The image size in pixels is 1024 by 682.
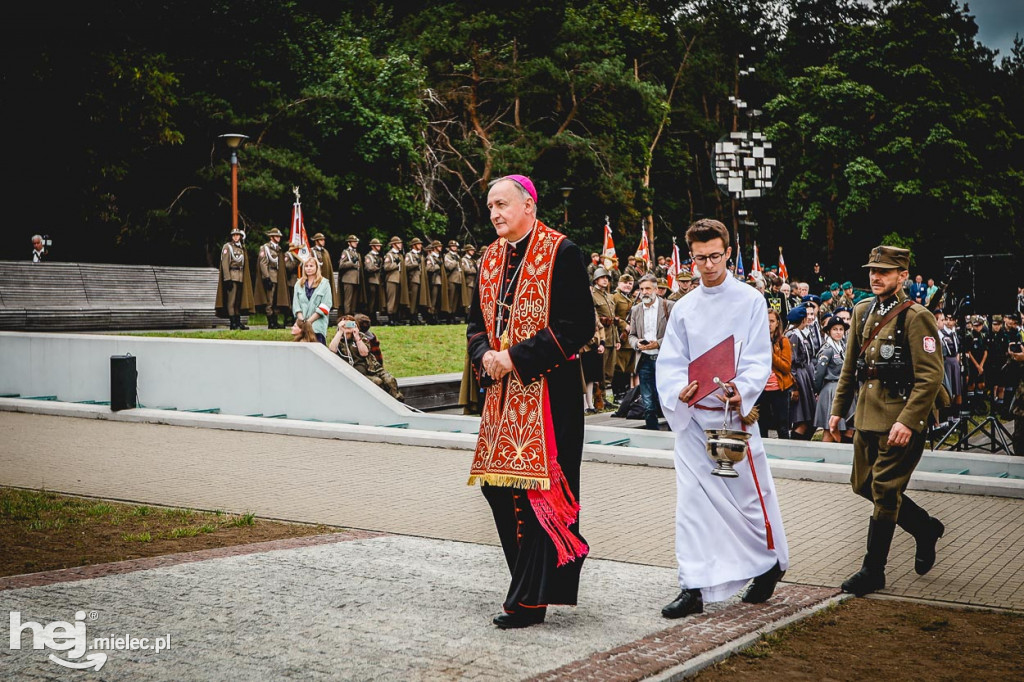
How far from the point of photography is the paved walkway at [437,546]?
16.9 ft

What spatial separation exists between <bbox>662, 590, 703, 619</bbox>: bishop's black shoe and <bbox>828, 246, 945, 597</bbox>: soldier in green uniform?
1.08 m

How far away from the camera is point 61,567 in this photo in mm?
6672

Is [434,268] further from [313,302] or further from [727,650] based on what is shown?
[727,650]

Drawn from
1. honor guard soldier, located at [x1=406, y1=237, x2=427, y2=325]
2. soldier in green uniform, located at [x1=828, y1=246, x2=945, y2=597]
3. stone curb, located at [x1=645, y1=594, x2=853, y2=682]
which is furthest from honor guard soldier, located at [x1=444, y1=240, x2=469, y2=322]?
stone curb, located at [x1=645, y1=594, x2=853, y2=682]

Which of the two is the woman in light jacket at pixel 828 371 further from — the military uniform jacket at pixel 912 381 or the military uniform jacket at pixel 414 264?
the military uniform jacket at pixel 414 264

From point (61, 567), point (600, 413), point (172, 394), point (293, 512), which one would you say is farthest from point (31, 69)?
point (61, 567)

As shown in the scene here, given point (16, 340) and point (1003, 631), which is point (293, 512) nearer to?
point (1003, 631)

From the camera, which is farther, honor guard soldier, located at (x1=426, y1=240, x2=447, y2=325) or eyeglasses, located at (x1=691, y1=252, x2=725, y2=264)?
honor guard soldier, located at (x1=426, y1=240, x2=447, y2=325)

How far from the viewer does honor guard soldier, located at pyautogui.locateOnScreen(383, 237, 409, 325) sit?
26203mm

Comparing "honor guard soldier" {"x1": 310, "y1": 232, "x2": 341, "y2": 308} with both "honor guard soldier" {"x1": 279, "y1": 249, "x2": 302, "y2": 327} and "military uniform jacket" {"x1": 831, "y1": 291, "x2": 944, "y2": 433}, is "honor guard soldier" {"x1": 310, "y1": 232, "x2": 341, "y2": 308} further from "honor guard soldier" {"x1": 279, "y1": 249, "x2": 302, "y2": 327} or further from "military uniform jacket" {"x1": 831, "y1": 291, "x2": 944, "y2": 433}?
"military uniform jacket" {"x1": 831, "y1": 291, "x2": 944, "y2": 433}

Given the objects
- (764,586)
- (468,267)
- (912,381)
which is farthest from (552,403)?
(468,267)

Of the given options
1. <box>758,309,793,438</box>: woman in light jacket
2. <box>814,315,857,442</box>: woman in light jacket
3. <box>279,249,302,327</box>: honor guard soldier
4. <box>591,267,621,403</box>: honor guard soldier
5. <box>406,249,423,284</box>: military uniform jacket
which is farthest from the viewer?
<box>406,249,423,284</box>: military uniform jacket

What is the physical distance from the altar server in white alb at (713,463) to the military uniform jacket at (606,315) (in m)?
11.7

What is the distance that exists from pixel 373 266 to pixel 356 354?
35.6ft
